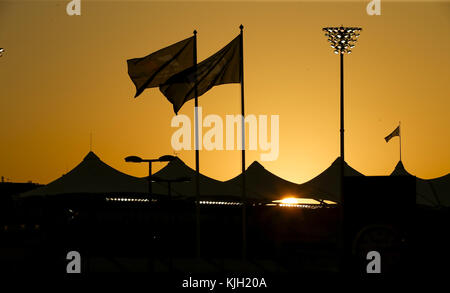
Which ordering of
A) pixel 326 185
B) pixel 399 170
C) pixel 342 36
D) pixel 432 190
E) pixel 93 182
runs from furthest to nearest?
1. pixel 399 170
2. pixel 432 190
3. pixel 326 185
4. pixel 93 182
5. pixel 342 36

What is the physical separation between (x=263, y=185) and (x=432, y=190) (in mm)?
14918

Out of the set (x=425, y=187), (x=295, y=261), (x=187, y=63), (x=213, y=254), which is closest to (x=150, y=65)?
(x=187, y=63)

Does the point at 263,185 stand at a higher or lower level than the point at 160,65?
lower

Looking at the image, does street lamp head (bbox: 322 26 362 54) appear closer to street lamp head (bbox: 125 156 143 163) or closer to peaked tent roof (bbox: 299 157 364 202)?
street lamp head (bbox: 125 156 143 163)

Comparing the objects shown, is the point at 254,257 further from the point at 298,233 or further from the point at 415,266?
the point at 415,266

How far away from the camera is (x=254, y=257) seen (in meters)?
35.8

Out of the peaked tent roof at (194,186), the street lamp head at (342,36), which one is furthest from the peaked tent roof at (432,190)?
Result: the street lamp head at (342,36)

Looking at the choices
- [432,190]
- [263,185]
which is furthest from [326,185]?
[432,190]

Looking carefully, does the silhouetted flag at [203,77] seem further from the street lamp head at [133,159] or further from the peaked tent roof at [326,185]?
the peaked tent roof at [326,185]

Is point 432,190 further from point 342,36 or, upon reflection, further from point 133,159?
point 133,159

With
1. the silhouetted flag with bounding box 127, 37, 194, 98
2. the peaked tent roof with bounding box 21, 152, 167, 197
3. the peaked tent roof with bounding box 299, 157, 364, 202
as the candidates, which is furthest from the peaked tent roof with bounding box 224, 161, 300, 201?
the silhouetted flag with bounding box 127, 37, 194, 98

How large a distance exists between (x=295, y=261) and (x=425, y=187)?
36.3 m

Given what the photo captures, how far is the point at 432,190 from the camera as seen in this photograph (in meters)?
65.5

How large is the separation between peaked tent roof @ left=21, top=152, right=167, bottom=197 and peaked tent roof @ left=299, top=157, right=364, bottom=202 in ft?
33.4
